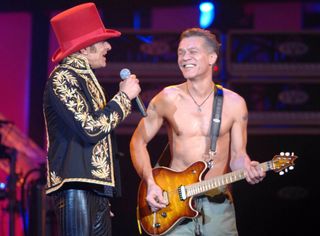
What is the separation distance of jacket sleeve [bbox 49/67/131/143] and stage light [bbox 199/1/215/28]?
427 cm

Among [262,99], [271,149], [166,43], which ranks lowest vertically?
[271,149]

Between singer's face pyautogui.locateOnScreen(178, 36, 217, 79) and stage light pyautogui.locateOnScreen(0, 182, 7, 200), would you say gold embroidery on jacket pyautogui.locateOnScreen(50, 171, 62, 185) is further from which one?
stage light pyautogui.locateOnScreen(0, 182, 7, 200)

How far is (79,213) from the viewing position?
359 cm

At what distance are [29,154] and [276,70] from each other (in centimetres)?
273

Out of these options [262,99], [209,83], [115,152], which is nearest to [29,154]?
[262,99]

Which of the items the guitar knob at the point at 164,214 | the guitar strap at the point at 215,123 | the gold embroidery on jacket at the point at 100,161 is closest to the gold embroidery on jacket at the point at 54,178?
the gold embroidery on jacket at the point at 100,161

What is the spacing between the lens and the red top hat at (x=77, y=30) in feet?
12.7

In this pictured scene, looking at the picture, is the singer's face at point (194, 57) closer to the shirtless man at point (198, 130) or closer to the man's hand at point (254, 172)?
the shirtless man at point (198, 130)

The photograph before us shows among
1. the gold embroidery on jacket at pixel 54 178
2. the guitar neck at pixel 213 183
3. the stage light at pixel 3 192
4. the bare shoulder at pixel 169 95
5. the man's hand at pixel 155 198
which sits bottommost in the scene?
the stage light at pixel 3 192

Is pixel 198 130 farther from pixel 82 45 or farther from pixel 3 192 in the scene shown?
pixel 3 192

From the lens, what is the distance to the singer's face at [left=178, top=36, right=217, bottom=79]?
15.7 feet

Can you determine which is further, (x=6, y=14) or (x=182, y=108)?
(x=6, y=14)

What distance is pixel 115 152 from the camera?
3.90 m

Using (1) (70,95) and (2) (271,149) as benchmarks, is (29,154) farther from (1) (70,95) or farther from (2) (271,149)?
(1) (70,95)
